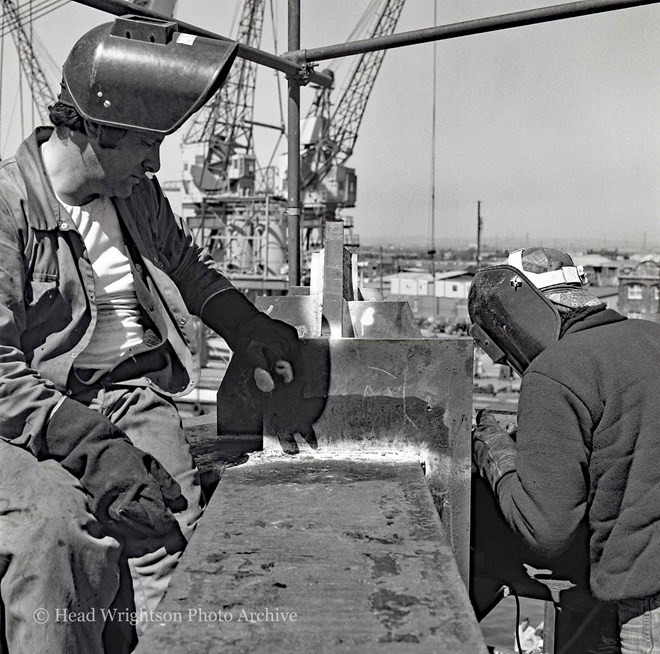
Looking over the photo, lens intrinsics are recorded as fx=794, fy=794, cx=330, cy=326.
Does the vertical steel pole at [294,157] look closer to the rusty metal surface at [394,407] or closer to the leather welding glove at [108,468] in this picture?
the rusty metal surface at [394,407]

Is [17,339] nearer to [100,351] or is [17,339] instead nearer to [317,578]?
[100,351]

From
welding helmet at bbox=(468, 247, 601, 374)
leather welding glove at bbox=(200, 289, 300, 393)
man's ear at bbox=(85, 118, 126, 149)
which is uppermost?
man's ear at bbox=(85, 118, 126, 149)

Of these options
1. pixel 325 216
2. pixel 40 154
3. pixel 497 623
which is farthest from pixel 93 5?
pixel 325 216

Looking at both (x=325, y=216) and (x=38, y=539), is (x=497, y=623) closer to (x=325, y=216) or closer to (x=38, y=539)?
(x=38, y=539)

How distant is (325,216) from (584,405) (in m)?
44.3

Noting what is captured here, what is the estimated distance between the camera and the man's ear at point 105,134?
2666 millimetres

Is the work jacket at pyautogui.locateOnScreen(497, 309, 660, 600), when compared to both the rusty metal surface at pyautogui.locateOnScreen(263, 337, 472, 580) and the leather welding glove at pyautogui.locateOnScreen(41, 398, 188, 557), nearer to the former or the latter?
the rusty metal surface at pyautogui.locateOnScreen(263, 337, 472, 580)

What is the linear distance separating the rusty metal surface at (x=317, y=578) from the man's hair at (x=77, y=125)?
3.96 feet

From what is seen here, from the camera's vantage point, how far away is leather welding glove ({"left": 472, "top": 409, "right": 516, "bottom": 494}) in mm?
2941

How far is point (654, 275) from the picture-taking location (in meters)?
50.3

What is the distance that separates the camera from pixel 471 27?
13.2 ft

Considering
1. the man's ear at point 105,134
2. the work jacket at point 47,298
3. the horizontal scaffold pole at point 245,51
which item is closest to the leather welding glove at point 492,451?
the work jacket at point 47,298

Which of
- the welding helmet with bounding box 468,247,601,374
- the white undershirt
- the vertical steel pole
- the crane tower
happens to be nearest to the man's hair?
the white undershirt

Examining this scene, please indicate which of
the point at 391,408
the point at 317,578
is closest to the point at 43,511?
the point at 317,578
